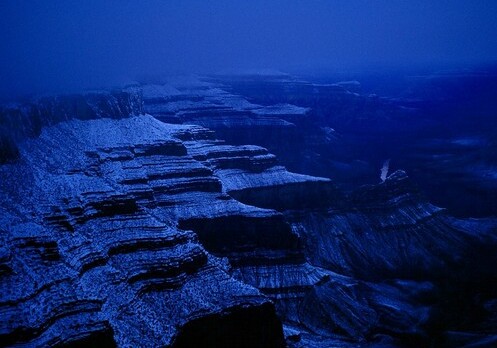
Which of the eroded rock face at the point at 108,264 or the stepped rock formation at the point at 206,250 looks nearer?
the eroded rock face at the point at 108,264

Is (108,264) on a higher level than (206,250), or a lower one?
higher

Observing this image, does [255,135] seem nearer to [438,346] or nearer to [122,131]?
[122,131]

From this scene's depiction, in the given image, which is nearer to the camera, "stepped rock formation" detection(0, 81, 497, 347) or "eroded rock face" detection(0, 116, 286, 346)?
"eroded rock face" detection(0, 116, 286, 346)

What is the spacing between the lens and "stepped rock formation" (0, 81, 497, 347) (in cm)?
2914

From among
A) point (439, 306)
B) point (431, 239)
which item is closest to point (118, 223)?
point (439, 306)

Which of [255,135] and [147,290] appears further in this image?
[255,135]

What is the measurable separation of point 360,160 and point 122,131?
86891 mm

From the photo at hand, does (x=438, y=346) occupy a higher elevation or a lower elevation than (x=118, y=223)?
lower

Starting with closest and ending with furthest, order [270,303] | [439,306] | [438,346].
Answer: [270,303]
[438,346]
[439,306]

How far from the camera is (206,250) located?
48250 mm

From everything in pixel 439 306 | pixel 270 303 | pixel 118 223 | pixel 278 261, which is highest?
pixel 118 223

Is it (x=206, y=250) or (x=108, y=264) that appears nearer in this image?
(x=108, y=264)

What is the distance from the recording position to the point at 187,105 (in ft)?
423

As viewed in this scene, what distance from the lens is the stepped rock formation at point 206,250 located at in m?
29.1
